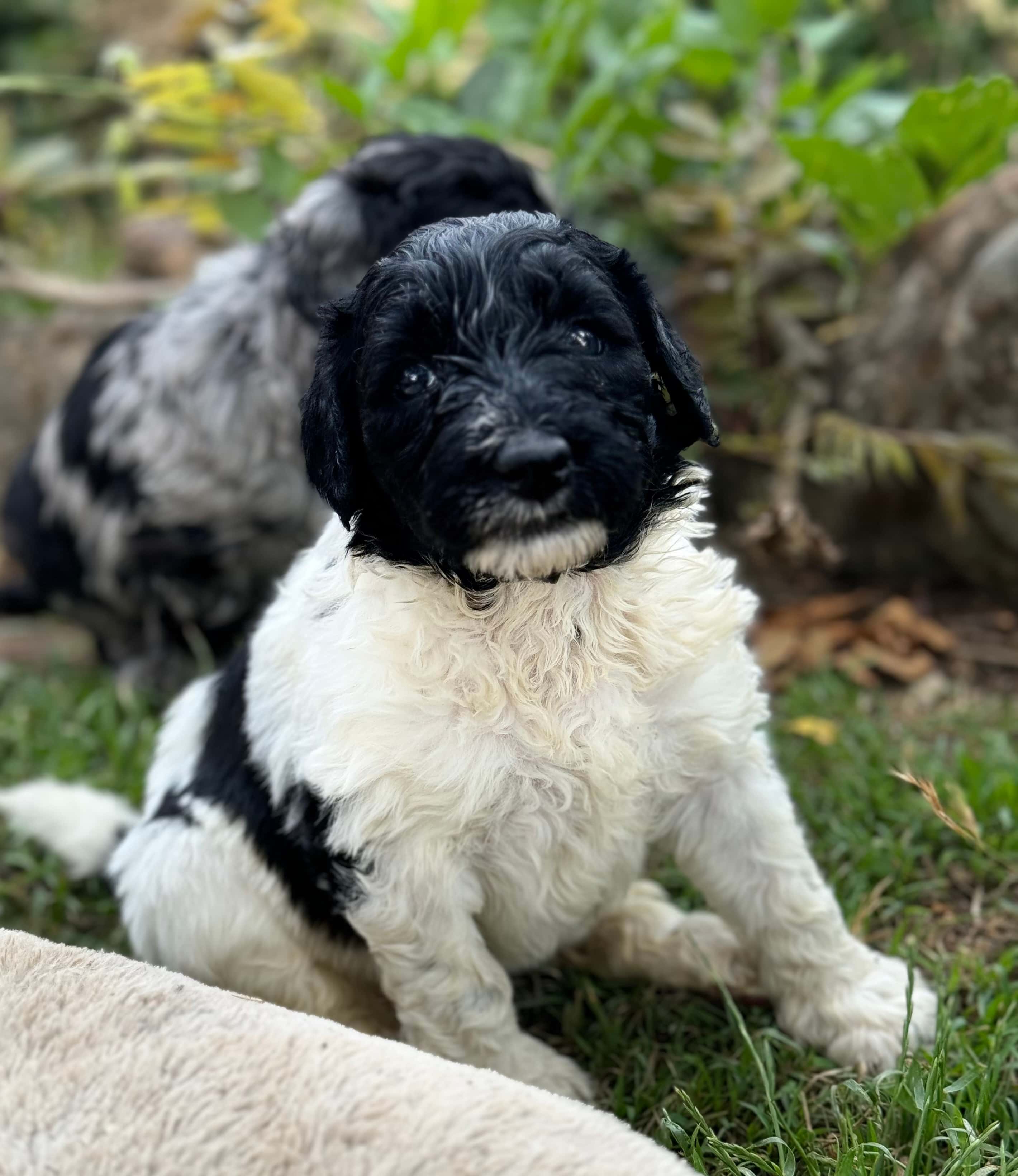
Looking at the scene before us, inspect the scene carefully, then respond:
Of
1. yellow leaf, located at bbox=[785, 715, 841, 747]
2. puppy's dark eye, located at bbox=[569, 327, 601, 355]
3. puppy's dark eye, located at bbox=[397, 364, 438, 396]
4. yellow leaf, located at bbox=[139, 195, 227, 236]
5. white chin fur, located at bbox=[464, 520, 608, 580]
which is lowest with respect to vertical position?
yellow leaf, located at bbox=[785, 715, 841, 747]

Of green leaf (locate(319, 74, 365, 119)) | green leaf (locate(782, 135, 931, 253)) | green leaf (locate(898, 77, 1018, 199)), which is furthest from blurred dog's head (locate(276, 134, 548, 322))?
green leaf (locate(898, 77, 1018, 199))

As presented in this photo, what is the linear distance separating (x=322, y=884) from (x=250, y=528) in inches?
91.0

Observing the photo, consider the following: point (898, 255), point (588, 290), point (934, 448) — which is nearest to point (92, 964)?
point (588, 290)

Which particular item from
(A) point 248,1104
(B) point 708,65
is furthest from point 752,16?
(A) point 248,1104

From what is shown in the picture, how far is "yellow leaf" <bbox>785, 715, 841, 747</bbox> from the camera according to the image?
3.72m

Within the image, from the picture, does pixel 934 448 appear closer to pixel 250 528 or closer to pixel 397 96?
pixel 250 528

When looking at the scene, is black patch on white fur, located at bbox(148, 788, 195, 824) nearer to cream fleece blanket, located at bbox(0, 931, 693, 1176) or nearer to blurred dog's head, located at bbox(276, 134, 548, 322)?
cream fleece blanket, located at bbox(0, 931, 693, 1176)

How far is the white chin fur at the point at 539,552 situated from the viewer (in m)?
1.87

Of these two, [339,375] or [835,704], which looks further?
[835,704]

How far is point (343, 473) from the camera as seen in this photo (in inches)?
82.0

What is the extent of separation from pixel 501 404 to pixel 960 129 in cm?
300

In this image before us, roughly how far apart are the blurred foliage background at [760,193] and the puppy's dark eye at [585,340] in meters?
2.20

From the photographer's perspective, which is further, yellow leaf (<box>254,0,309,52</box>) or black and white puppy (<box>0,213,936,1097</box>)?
yellow leaf (<box>254,0,309,52</box>)

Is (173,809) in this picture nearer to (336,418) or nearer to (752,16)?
(336,418)
